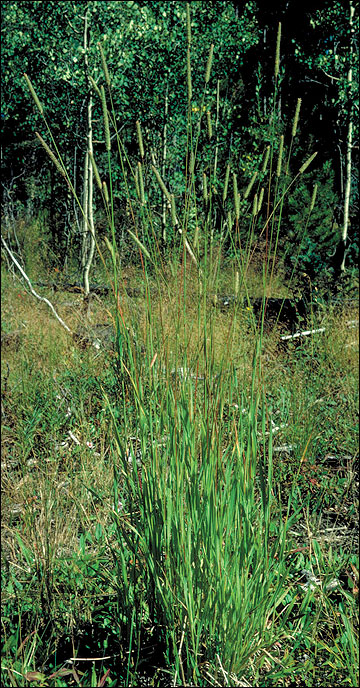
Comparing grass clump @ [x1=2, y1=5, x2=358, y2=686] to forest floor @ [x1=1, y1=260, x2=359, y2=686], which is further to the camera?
forest floor @ [x1=1, y1=260, x2=359, y2=686]

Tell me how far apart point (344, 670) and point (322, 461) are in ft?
3.36

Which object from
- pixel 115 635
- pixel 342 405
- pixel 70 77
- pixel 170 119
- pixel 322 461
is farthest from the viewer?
pixel 170 119

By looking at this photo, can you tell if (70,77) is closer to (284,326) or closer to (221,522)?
(284,326)

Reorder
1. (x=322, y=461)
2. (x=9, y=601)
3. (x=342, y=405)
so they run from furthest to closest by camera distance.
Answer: (x=342, y=405)
(x=322, y=461)
(x=9, y=601)

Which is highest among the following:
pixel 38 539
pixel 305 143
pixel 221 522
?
pixel 305 143

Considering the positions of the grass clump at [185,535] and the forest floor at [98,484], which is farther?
the forest floor at [98,484]

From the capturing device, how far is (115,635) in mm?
1362

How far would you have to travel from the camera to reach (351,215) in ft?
24.4

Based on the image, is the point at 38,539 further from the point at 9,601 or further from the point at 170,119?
the point at 170,119

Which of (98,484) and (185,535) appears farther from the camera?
(98,484)

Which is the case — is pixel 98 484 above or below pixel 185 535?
below

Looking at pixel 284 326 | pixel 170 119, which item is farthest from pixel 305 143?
pixel 284 326

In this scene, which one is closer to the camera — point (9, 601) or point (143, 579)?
point (143, 579)

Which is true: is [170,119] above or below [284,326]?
above
